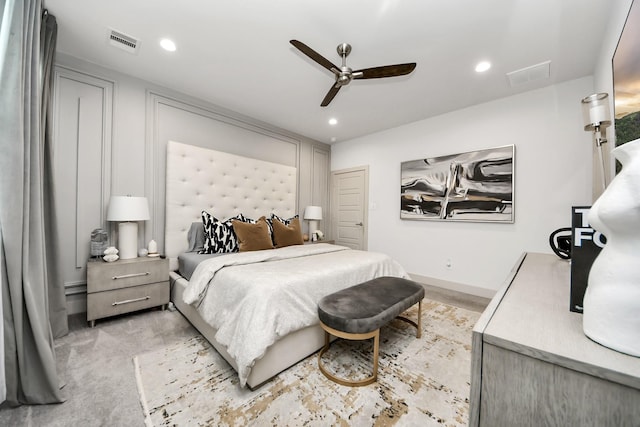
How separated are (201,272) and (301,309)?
0.92 m

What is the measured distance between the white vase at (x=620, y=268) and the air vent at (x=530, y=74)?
8.18ft

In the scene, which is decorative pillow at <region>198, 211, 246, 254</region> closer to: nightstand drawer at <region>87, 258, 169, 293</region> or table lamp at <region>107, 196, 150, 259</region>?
nightstand drawer at <region>87, 258, 169, 293</region>

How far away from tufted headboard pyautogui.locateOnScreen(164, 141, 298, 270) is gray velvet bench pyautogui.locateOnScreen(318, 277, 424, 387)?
208 cm

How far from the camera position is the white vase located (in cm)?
50

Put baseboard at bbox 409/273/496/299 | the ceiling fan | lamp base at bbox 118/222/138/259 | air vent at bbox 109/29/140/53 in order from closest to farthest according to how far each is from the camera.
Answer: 1. the ceiling fan
2. air vent at bbox 109/29/140/53
3. lamp base at bbox 118/222/138/259
4. baseboard at bbox 409/273/496/299

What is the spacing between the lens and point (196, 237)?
9.35ft

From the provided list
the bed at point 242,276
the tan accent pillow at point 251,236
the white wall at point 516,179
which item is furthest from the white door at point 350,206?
the tan accent pillow at point 251,236

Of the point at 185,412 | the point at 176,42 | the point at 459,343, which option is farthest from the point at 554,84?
the point at 185,412

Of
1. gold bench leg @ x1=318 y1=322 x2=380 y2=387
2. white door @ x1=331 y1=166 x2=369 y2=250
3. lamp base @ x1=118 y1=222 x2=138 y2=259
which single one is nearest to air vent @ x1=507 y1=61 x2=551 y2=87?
white door @ x1=331 y1=166 x2=369 y2=250

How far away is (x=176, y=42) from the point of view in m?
2.06

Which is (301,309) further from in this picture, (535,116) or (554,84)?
(554,84)

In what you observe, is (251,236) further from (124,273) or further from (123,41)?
(123,41)

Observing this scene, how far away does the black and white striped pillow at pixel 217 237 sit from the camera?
8.88 ft

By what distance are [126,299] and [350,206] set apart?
3446 mm
